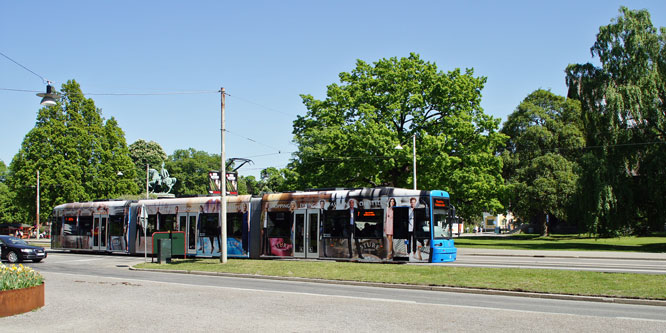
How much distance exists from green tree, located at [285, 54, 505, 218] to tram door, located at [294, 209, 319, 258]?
1211 cm

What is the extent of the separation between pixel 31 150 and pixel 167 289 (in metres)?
50.2

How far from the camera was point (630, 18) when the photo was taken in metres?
37.2

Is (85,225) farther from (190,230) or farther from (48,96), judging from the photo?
(48,96)

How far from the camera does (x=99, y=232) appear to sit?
33.3 meters

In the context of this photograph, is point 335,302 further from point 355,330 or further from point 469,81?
point 469,81

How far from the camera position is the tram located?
22.5 meters

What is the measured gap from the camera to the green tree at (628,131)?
3566cm

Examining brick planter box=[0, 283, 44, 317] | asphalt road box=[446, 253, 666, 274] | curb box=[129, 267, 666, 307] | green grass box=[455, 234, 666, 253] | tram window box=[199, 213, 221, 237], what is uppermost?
tram window box=[199, 213, 221, 237]

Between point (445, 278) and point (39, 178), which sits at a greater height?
point (39, 178)

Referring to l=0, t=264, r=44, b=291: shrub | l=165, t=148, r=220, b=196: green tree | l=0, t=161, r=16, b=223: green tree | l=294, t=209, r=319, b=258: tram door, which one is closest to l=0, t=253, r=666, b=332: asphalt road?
l=0, t=264, r=44, b=291: shrub

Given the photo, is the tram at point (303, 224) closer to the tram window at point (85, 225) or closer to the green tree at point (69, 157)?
the tram window at point (85, 225)

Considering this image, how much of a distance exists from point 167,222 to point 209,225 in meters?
3.08

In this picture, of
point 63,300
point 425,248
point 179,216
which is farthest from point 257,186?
point 63,300

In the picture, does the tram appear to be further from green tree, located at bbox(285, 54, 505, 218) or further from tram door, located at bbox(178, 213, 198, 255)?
green tree, located at bbox(285, 54, 505, 218)
